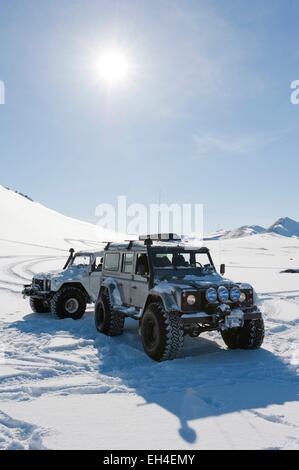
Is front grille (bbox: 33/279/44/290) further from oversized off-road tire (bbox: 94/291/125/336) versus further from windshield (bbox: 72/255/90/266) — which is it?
oversized off-road tire (bbox: 94/291/125/336)

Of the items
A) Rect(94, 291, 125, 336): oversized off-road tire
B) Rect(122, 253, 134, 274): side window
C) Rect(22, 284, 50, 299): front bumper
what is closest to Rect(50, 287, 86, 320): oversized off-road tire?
Rect(22, 284, 50, 299): front bumper

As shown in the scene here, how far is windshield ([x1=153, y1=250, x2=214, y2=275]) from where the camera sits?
26.9ft

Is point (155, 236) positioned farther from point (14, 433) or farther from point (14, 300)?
point (14, 300)

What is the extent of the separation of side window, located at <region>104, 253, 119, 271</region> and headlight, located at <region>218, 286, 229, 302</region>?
312cm

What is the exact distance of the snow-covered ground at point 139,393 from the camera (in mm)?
4172

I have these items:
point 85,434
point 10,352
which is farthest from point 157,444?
point 10,352

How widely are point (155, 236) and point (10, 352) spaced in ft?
12.6

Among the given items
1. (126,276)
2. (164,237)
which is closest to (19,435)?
(126,276)

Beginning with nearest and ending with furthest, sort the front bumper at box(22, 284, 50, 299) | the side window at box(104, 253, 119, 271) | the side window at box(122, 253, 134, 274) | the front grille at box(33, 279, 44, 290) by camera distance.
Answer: the side window at box(122, 253, 134, 274), the side window at box(104, 253, 119, 271), the front bumper at box(22, 284, 50, 299), the front grille at box(33, 279, 44, 290)

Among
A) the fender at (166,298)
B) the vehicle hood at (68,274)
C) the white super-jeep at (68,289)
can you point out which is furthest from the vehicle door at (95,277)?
the fender at (166,298)

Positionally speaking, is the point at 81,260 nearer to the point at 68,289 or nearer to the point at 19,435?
the point at 68,289

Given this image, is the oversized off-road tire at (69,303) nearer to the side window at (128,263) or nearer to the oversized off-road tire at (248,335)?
the side window at (128,263)

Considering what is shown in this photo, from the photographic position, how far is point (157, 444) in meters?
4.04

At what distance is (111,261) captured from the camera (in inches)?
387
